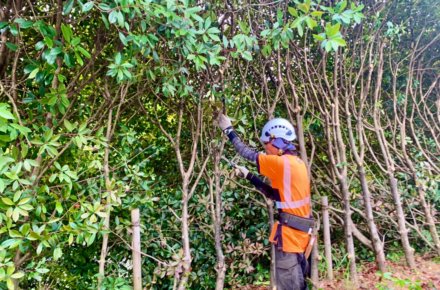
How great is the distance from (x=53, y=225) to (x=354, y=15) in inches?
104

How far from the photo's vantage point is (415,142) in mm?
5801

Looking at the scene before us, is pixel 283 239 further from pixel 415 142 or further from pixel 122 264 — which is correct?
pixel 415 142

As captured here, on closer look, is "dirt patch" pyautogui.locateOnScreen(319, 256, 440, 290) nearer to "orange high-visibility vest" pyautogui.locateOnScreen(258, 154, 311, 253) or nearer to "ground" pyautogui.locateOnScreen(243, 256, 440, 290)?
"ground" pyautogui.locateOnScreen(243, 256, 440, 290)

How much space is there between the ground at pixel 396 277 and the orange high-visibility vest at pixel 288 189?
110cm

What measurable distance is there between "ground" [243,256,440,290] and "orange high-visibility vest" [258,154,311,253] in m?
1.10

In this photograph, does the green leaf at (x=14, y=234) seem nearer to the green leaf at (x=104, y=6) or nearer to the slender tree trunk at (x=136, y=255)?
the slender tree trunk at (x=136, y=255)

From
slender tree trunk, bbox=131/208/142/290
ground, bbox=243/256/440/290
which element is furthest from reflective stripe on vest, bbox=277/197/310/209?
slender tree trunk, bbox=131/208/142/290

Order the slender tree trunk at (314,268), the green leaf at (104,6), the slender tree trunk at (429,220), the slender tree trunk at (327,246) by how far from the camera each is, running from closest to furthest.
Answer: the green leaf at (104,6), the slender tree trunk at (314,268), the slender tree trunk at (327,246), the slender tree trunk at (429,220)

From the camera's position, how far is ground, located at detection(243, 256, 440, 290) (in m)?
3.86

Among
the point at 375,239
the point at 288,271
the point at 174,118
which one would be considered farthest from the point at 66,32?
the point at 375,239

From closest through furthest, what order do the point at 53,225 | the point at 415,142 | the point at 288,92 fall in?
1. the point at 53,225
2. the point at 288,92
3. the point at 415,142

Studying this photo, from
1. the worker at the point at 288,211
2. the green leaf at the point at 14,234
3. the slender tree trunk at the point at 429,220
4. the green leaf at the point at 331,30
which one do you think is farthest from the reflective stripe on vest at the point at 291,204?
the slender tree trunk at the point at 429,220

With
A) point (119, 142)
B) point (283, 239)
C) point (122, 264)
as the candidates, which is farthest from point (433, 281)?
point (119, 142)

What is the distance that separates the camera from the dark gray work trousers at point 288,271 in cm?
345
